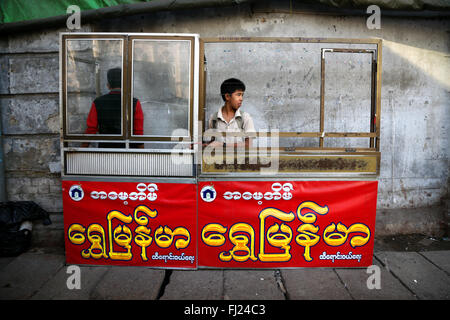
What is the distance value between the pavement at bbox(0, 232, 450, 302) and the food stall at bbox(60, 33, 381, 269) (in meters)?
0.12

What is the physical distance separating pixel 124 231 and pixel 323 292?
6.76 ft

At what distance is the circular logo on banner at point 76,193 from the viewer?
10.4ft

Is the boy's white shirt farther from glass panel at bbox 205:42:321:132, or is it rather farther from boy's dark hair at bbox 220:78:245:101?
glass panel at bbox 205:42:321:132

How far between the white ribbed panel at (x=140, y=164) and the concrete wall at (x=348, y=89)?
1409mm

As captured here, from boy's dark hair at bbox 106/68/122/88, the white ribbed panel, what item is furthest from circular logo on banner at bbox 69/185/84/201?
boy's dark hair at bbox 106/68/122/88

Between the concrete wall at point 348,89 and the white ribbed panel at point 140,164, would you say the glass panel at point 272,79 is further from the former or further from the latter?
the white ribbed panel at point 140,164

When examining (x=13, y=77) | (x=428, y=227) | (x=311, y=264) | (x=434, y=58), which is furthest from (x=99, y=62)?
(x=428, y=227)

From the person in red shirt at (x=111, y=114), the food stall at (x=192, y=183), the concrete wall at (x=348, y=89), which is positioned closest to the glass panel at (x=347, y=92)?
the concrete wall at (x=348, y=89)

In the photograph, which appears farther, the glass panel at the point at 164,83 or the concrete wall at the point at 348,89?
the concrete wall at the point at 348,89

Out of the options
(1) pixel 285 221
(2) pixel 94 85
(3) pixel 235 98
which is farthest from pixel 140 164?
(1) pixel 285 221

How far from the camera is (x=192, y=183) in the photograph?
3117mm

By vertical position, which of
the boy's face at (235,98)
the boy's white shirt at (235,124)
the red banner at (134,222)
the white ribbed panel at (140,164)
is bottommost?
the red banner at (134,222)

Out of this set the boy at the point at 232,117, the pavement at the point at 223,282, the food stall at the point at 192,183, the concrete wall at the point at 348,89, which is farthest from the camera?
the concrete wall at the point at 348,89

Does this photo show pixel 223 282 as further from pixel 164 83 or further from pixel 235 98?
pixel 164 83
